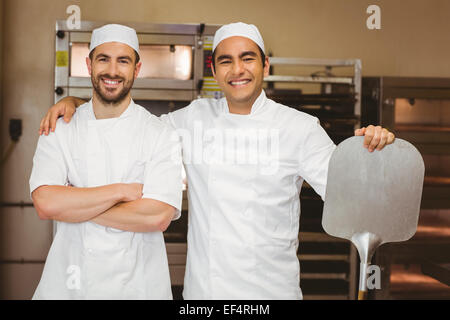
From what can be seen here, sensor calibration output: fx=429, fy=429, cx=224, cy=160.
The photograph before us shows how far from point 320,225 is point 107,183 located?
5.84ft

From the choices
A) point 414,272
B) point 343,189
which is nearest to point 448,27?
point 414,272

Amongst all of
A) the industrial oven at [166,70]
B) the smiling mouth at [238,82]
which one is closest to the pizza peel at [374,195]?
the smiling mouth at [238,82]

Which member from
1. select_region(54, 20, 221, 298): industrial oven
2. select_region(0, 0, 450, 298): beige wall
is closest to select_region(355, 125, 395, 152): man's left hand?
select_region(54, 20, 221, 298): industrial oven

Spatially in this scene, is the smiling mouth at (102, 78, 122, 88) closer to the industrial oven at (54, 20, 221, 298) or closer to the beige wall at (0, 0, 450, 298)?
the industrial oven at (54, 20, 221, 298)

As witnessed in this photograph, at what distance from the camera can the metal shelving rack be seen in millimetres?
2812

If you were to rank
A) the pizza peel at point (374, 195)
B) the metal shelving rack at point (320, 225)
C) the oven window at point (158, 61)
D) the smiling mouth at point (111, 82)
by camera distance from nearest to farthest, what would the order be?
the pizza peel at point (374, 195) < the smiling mouth at point (111, 82) < the metal shelving rack at point (320, 225) < the oven window at point (158, 61)

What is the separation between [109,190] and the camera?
4.52 ft

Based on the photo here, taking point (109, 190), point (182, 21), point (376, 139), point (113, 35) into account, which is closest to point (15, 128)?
point (182, 21)

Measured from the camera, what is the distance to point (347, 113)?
112 inches

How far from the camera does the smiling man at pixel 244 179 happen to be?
1542mm

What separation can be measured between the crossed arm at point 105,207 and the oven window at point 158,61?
171 cm

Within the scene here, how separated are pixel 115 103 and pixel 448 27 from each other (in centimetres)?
313

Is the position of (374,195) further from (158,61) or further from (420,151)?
(158,61)

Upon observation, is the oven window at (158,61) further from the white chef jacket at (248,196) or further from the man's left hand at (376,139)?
the man's left hand at (376,139)
